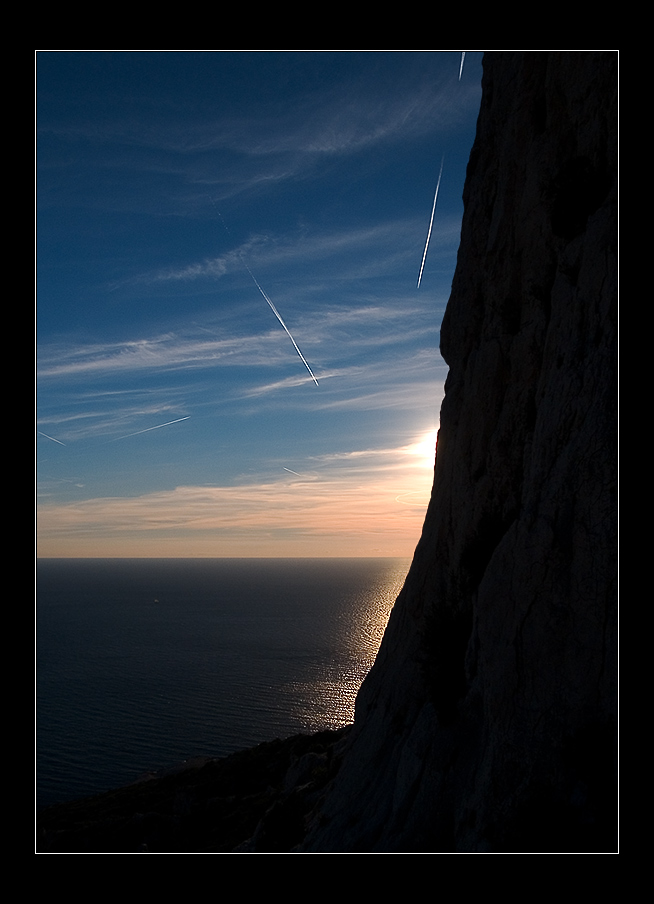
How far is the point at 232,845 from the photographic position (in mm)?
26484

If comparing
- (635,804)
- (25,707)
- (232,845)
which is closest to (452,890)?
(635,804)

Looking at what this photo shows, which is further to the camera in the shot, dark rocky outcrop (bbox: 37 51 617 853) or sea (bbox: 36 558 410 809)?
sea (bbox: 36 558 410 809)

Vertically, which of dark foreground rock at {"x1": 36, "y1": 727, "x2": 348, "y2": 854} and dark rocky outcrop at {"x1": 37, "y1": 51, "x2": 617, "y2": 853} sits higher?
dark rocky outcrop at {"x1": 37, "y1": 51, "x2": 617, "y2": 853}

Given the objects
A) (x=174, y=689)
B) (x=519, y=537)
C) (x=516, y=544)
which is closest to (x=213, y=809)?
(x=516, y=544)

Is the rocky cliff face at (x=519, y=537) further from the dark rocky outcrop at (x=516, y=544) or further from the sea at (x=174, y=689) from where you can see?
the sea at (x=174, y=689)

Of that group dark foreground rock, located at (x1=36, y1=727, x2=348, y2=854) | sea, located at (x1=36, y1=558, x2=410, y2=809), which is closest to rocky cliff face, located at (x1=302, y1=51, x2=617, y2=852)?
dark foreground rock, located at (x1=36, y1=727, x2=348, y2=854)

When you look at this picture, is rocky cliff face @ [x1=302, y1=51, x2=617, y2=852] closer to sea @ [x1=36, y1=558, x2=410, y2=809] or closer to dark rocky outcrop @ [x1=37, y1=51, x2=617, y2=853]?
dark rocky outcrop @ [x1=37, y1=51, x2=617, y2=853]

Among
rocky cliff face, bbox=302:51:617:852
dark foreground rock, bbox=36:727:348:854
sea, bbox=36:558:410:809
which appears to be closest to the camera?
rocky cliff face, bbox=302:51:617:852

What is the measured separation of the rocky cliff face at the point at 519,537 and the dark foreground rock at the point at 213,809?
5.73m

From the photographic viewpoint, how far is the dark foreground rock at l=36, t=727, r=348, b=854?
22.9 metres

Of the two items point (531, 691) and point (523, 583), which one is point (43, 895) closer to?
point (531, 691)

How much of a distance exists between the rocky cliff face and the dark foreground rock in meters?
5.73

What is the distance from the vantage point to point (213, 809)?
114 feet
